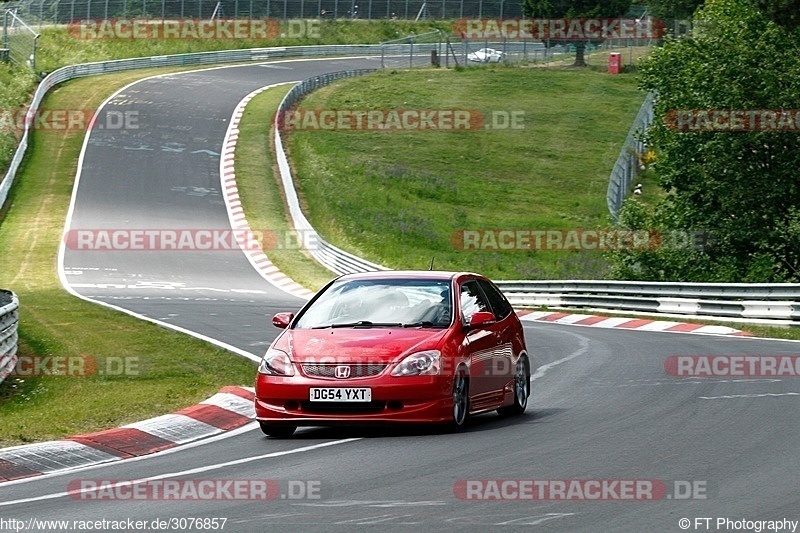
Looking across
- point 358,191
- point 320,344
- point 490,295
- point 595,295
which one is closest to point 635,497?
point 320,344

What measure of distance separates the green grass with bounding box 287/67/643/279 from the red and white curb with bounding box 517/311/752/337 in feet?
38.7

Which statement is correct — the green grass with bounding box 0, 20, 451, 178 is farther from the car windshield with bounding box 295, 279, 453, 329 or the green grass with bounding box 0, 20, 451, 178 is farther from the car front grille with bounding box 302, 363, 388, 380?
the car front grille with bounding box 302, 363, 388, 380

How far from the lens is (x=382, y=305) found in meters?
12.7

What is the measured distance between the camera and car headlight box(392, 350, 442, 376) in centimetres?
1169

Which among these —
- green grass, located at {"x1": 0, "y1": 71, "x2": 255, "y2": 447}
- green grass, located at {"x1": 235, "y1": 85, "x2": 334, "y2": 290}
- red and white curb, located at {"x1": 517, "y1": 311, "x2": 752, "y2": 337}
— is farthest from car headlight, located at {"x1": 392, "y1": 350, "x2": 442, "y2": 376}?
green grass, located at {"x1": 235, "y1": 85, "x2": 334, "y2": 290}

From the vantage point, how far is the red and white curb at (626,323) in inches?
993

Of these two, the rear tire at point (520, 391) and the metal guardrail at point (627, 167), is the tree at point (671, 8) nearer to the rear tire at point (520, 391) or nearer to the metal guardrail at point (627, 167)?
the metal guardrail at point (627, 167)

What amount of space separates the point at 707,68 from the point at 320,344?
87.0ft

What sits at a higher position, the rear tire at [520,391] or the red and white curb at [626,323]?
the rear tire at [520,391]

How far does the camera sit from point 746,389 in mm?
15039

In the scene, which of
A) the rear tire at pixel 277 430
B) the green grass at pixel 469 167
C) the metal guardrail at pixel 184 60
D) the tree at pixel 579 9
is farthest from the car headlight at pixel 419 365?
the tree at pixel 579 9

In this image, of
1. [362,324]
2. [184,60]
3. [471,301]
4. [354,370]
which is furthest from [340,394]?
[184,60]

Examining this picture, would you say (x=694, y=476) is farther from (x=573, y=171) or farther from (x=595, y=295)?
(x=573, y=171)

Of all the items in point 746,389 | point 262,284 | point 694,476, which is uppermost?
point 694,476
